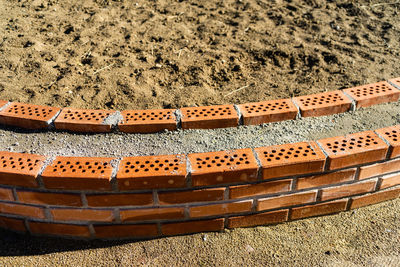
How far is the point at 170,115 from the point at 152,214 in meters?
0.68

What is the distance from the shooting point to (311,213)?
269 centimetres

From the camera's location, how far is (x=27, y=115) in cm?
276

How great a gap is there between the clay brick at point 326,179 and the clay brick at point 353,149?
6cm

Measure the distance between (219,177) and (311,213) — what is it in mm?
787

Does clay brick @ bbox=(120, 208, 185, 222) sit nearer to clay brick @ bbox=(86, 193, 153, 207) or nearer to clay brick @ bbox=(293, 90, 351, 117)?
clay brick @ bbox=(86, 193, 153, 207)

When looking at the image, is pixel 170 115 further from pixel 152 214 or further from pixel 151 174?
pixel 152 214

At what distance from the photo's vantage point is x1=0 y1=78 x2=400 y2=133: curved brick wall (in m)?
2.69

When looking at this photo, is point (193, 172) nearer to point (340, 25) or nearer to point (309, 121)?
point (309, 121)

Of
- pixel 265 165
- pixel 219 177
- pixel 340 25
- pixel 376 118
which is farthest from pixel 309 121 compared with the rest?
pixel 340 25

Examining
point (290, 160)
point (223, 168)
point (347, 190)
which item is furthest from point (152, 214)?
point (347, 190)

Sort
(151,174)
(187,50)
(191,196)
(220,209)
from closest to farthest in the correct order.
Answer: (151,174) → (191,196) → (220,209) → (187,50)

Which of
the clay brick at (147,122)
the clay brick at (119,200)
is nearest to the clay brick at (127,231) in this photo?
the clay brick at (119,200)

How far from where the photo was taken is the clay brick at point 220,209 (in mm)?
2457

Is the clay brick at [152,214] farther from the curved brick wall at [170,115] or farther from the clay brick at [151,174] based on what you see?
the curved brick wall at [170,115]
